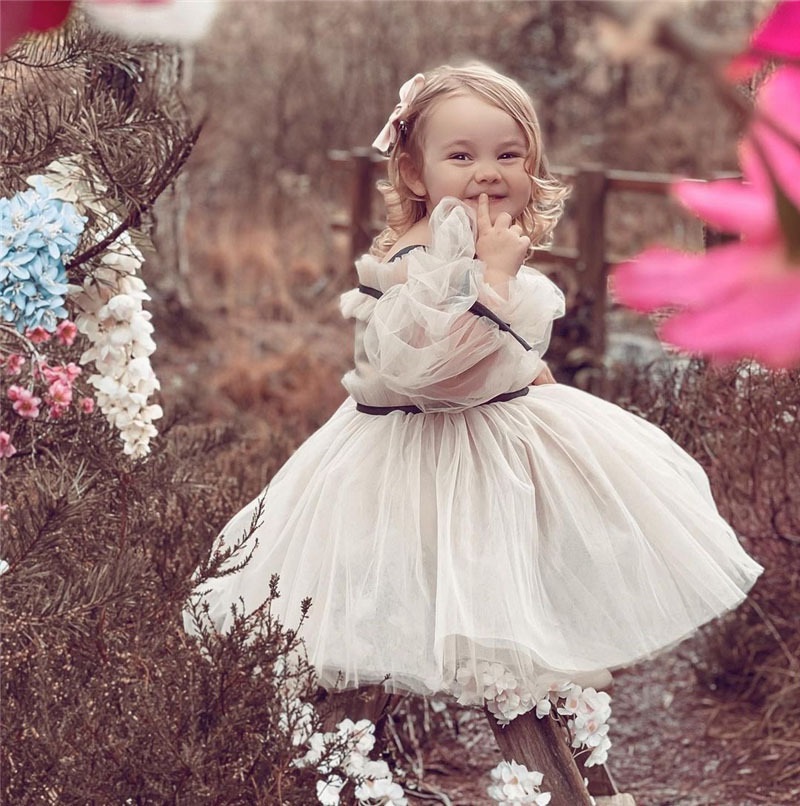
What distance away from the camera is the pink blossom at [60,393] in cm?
174

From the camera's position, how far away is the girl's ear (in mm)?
2027

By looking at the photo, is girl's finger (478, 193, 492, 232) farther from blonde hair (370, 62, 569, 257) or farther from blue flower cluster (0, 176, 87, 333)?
blue flower cluster (0, 176, 87, 333)

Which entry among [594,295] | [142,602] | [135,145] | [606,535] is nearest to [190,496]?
[142,602]

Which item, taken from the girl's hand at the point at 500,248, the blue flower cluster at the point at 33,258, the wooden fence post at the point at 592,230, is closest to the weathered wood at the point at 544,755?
the girl's hand at the point at 500,248

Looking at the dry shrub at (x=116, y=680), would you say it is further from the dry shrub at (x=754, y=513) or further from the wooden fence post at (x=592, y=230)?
the wooden fence post at (x=592, y=230)

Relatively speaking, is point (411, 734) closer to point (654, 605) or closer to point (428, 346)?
point (654, 605)

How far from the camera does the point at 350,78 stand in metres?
11.3

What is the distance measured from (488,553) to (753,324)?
1581 millimetres

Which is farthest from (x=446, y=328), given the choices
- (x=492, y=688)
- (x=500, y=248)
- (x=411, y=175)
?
(x=492, y=688)

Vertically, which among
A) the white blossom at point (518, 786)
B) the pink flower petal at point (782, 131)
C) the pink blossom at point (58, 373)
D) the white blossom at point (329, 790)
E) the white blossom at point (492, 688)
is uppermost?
the pink flower petal at point (782, 131)

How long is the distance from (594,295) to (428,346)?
403 centimetres

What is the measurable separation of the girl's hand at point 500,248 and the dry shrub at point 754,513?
0.86 meters

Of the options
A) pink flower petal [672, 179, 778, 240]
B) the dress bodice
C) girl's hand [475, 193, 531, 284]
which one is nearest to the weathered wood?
the dress bodice

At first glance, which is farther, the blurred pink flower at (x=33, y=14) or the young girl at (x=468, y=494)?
the young girl at (x=468, y=494)
